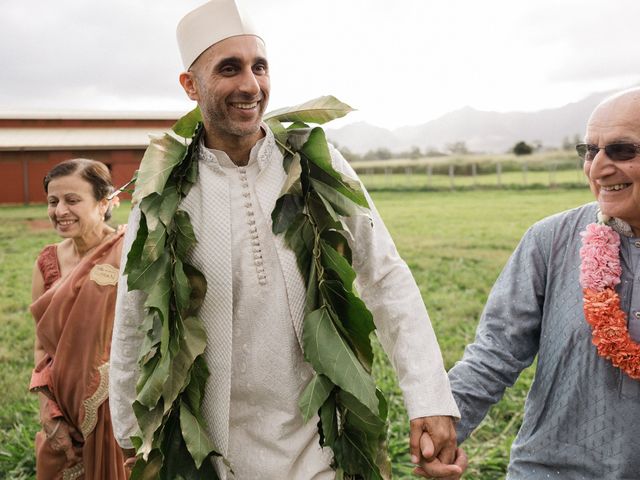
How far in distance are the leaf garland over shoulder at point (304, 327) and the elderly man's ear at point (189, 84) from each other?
23 centimetres

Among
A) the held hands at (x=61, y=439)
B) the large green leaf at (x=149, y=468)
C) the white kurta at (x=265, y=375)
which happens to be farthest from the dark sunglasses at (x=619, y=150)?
the held hands at (x=61, y=439)

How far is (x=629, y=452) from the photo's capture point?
2043 millimetres

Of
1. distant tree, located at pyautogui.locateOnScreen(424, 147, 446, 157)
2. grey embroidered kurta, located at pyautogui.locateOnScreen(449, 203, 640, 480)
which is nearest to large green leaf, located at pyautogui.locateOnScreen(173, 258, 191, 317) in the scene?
grey embroidered kurta, located at pyautogui.locateOnScreen(449, 203, 640, 480)

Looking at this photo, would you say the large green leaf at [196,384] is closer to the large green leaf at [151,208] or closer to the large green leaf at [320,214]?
the large green leaf at [151,208]

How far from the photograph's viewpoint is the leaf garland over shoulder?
213 cm

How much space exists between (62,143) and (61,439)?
20648mm

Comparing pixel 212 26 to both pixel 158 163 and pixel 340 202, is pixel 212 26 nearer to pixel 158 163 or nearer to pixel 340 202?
pixel 158 163

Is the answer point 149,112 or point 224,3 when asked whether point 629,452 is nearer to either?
point 224,3

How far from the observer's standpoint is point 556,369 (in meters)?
2.19

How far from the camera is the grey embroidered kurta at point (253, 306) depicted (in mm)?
2182

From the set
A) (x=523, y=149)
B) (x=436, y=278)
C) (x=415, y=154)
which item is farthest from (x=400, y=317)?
(x=415, y=154)

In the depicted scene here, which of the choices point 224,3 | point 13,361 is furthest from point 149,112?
point 224,3

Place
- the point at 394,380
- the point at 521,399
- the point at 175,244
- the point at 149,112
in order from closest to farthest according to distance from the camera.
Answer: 1. the point at 175,244
2. the point at 521,399
3. the point at 394,380
4. the point at 149,112

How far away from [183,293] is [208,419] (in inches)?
16.4
